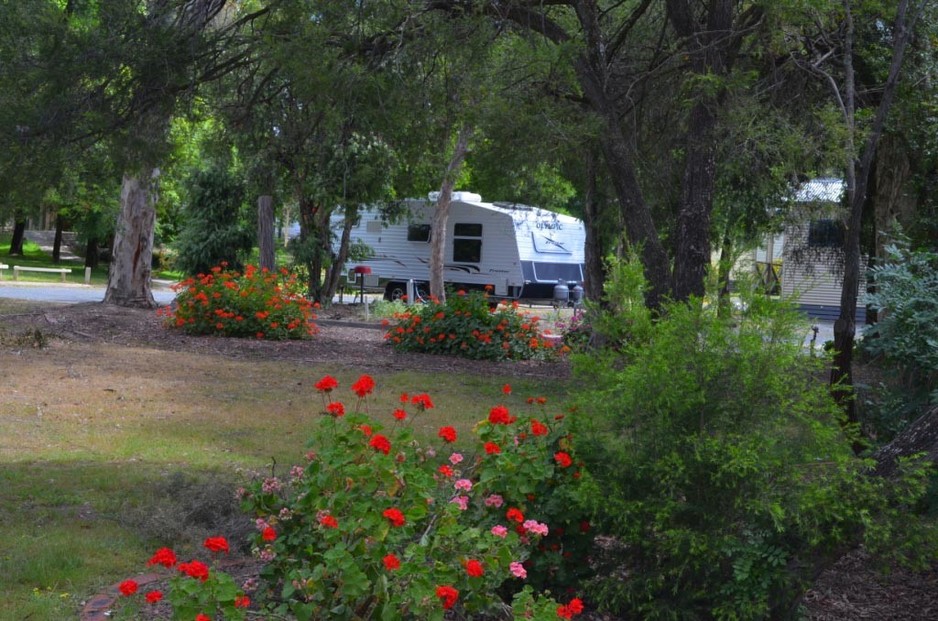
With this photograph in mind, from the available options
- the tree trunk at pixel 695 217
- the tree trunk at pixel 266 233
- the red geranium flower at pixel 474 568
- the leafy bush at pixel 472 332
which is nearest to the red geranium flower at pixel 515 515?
the red geranium flower at pixel 474 568

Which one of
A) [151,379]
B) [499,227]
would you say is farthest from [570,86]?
[499,227]

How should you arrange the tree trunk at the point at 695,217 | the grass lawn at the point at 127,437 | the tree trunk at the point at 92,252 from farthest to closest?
1. the tree trunk at the point at 92,252
2. the tree trunk at the point at 695,217
3. the grass lawn at the point at 127,437

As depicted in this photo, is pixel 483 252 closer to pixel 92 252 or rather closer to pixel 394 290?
pixel 394 290

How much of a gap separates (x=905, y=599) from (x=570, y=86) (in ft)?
18.8

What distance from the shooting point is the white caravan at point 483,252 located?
95.5 ft

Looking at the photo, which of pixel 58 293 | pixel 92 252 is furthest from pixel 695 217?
pixel 92 252

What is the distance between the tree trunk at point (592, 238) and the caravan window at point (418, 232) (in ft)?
44.2

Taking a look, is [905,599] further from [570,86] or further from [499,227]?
[499,227]

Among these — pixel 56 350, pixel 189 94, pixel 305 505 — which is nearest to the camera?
pixel 305 505

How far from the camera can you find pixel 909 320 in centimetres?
561

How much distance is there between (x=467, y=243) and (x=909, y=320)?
24732 mm

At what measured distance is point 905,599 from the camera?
203 inches

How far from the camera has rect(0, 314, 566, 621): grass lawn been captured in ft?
15.9

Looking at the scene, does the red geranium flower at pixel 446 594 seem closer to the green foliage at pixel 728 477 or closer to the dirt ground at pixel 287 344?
the green foliage at pixel 728 477
